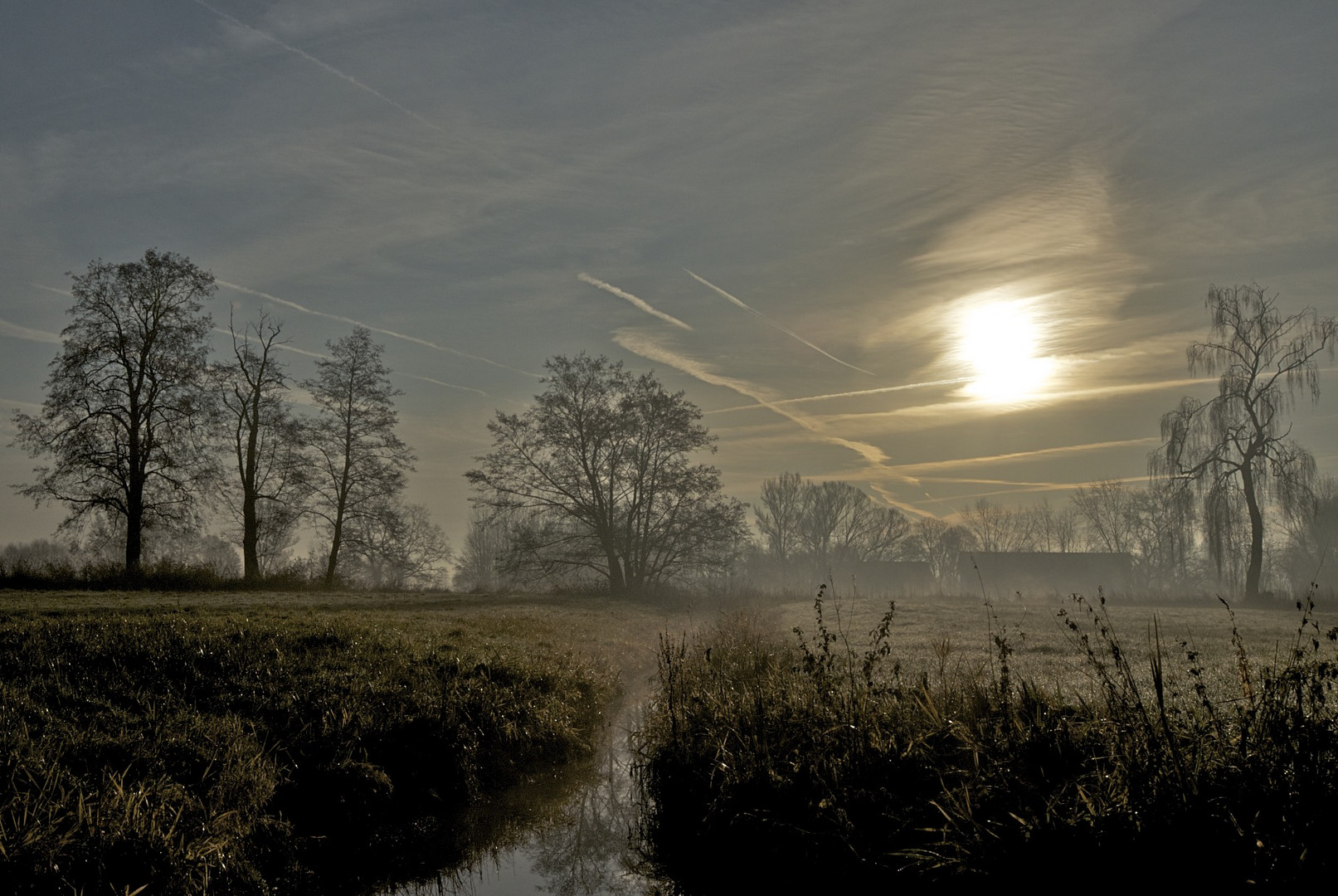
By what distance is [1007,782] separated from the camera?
535 centimetres

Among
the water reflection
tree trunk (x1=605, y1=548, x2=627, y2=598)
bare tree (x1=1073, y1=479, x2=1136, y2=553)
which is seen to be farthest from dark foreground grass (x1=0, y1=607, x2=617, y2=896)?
bare tree (x1=1073, y1=479, x2=1136, y2=553)

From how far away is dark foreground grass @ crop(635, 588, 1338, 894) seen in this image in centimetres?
444

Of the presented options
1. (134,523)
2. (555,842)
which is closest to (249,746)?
(555,842)

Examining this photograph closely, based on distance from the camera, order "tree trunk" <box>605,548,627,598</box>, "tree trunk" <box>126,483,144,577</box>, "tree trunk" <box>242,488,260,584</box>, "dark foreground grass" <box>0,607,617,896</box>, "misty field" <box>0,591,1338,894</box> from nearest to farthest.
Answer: "misty field" <box>0,591,1338,894</box>, "dark foreground grass" <box>0,607,617,896</box>, "tree trunk" <box>126,483,144,577</box>, "tree trunk" <box>242,488,260,584</box>, "tree trunk" <box>605,548,627,598</box>

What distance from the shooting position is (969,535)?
76125mm

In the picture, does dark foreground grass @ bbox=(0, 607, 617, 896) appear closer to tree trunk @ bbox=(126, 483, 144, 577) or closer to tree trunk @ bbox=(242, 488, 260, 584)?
tree trunk @ bbox=(126, 483, 144, 577)

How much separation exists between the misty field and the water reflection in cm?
21

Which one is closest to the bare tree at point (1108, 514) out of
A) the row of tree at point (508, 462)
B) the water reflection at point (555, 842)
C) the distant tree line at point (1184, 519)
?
the distant tree line at point (1184, 519)

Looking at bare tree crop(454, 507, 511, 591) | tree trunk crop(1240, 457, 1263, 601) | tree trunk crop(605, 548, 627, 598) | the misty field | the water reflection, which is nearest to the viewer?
Result: the misty field

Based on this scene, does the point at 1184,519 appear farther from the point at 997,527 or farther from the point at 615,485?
the point at 997,527

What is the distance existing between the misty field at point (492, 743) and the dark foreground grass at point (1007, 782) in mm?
29

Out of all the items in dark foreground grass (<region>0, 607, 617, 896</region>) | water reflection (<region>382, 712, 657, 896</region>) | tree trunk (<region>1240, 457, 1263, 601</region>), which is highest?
tree trunk (<region>1240, 457, 1263, 601</region>)

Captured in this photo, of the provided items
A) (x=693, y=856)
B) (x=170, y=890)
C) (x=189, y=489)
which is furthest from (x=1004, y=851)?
(x=189, y=489)

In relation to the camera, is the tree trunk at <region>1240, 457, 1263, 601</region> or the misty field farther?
the tree trunk at <region>1240, 457, 1263, 601</region>
